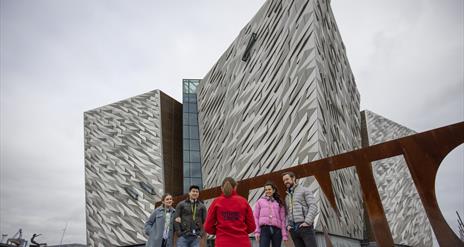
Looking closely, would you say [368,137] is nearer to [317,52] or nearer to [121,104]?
[317,52]

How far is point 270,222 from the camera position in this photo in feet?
14.0

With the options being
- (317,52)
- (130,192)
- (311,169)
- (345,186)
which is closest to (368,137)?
(345,186)

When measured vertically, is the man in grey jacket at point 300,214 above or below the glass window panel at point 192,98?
below

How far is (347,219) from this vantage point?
16.0m

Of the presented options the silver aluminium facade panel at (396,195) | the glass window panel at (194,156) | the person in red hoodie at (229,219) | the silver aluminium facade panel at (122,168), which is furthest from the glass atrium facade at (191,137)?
the person in red hoodie at (229,219)

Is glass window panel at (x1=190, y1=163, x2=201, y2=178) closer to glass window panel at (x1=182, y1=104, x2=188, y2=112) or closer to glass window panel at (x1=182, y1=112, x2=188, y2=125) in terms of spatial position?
glass window panel at (x1=182, y1=112, x2=188, y2=125)

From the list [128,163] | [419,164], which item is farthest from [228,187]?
[128,163]

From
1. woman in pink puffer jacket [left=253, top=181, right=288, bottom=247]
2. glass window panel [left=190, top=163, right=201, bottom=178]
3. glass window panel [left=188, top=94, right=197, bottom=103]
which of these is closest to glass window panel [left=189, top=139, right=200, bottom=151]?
glass window panel [left=190, top=163, right=201, bottom=178]

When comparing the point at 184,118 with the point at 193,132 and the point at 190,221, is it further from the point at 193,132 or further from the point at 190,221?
the point at 190,221

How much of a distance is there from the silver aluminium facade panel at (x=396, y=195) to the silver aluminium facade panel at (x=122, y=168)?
57.3ft

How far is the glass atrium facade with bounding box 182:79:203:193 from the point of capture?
2784 centimetres

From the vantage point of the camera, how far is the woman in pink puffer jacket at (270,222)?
169 inches

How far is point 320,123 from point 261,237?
972 centimetres

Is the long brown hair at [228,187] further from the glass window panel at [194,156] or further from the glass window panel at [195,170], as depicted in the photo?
the glass window panel at [194,156]
